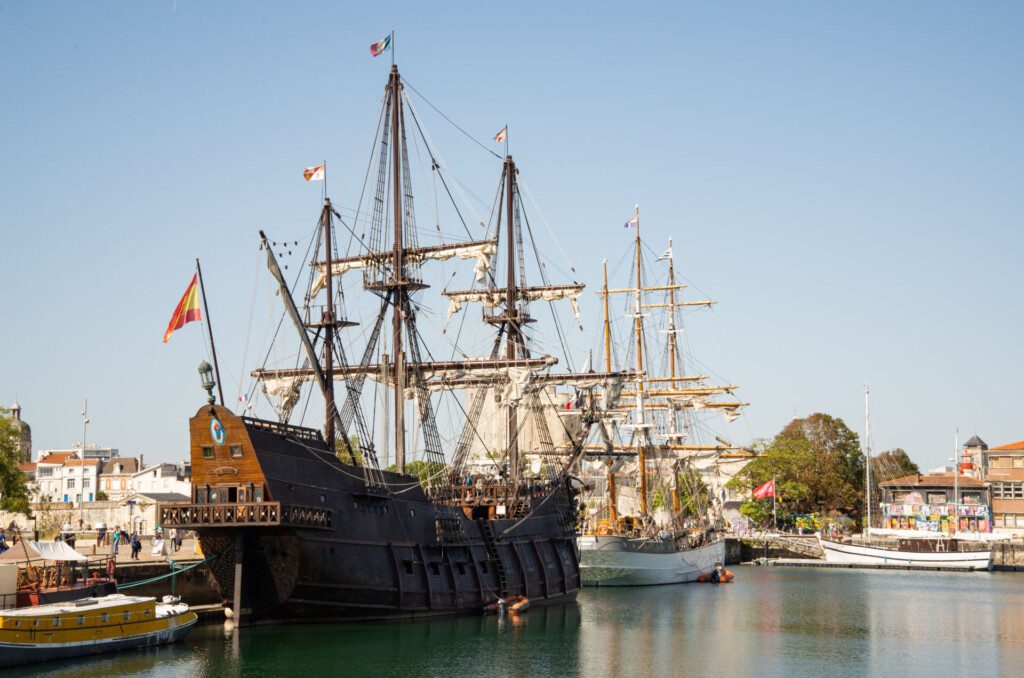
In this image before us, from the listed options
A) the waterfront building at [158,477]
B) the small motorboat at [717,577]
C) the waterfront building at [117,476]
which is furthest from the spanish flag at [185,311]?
the waterfront building at [117,476]

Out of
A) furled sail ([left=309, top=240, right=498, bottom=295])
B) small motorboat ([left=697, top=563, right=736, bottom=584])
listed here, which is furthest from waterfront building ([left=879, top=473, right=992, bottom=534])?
furled sail ([left=309, top=240, right=498, bottom=295])

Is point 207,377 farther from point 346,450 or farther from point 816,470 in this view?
point 816,470

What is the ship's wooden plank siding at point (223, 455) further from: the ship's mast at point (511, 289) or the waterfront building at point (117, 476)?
the waterfront building at point (117, 476)

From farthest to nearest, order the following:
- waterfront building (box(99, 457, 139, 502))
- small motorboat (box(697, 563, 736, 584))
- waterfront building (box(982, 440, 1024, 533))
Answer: waterfront building (box(99, 457, 139, 502))
waterfront building (box(982, 440, 1024, 533))
small motorboat (box(697, 563, 736, 584))

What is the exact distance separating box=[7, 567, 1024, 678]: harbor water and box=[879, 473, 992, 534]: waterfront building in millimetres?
41508

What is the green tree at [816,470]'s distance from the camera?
11212 centimetres

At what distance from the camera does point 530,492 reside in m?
54.7

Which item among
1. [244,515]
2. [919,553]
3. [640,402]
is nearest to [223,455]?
[244,515]

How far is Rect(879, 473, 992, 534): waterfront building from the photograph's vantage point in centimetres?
9869

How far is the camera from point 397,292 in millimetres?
51625

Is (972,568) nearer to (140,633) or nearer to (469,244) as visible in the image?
(469,244)

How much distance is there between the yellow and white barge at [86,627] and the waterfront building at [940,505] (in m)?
76.4

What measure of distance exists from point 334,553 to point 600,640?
10.2 meters

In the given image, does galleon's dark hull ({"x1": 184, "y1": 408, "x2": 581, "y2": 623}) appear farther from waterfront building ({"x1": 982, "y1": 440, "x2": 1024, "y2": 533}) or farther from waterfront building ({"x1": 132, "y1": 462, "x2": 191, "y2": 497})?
waterfront building ({"x1": 132, "y1": 462, "x2": 191, "y2": 497})
